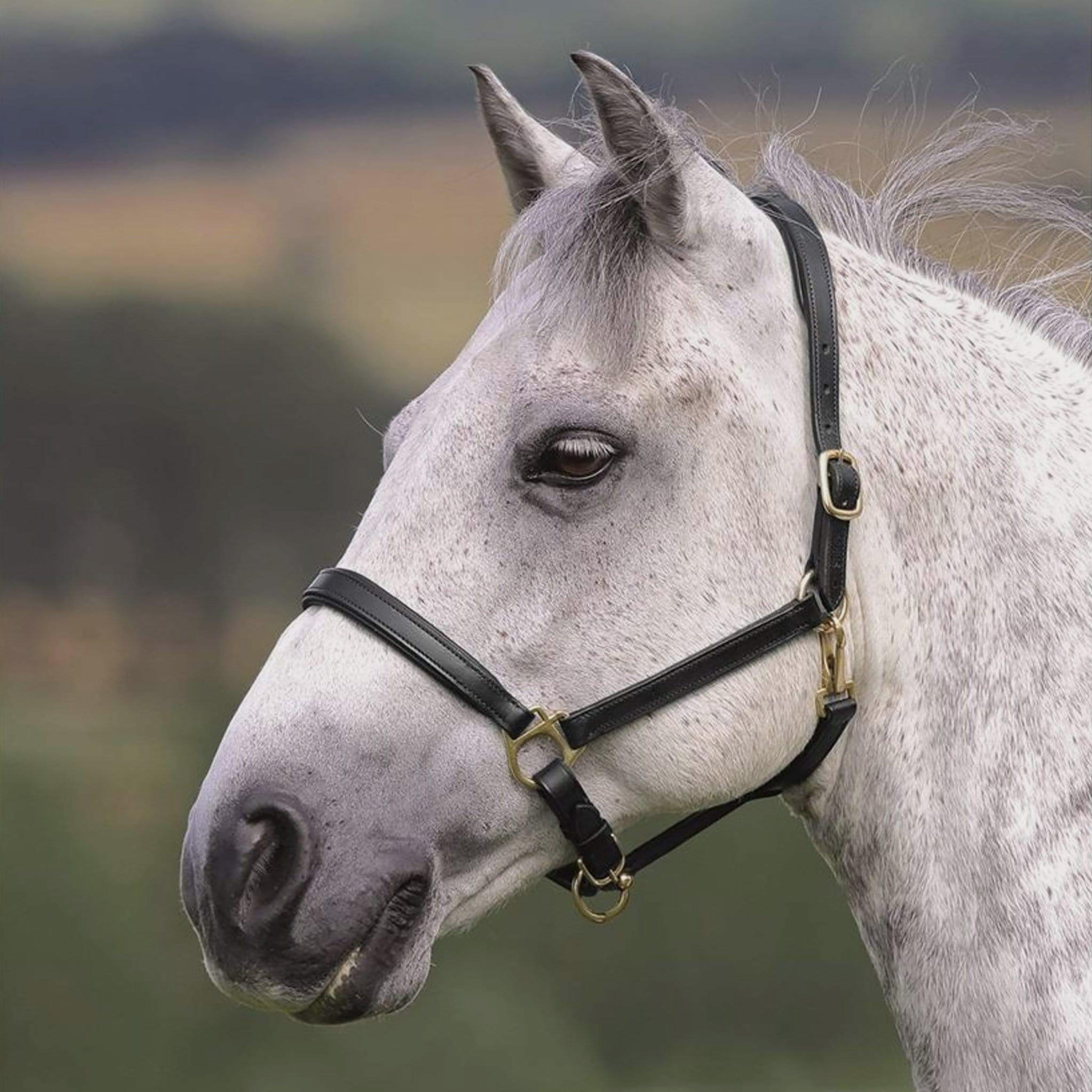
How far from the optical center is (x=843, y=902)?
4.25 m

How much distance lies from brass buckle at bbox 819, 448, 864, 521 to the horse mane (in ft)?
0.86

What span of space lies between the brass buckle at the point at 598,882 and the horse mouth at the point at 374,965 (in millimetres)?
201

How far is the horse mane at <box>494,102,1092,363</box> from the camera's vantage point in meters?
1.52

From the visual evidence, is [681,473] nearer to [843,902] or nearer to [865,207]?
[865,207]

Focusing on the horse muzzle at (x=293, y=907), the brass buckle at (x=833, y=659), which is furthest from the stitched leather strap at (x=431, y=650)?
the brass buckle at (x=833, y=659)

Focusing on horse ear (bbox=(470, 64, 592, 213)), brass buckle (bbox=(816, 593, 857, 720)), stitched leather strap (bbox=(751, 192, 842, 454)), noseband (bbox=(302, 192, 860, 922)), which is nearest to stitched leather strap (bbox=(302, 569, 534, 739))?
noseband (bbox=(302, 192, 860, 922))

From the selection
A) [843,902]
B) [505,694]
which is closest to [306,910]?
[505,694]

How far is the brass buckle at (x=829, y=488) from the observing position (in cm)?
147

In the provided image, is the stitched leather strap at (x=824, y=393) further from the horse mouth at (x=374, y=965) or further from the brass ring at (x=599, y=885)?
the horse mouth at (x=374, y=965)

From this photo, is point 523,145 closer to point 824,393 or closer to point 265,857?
point 824,393

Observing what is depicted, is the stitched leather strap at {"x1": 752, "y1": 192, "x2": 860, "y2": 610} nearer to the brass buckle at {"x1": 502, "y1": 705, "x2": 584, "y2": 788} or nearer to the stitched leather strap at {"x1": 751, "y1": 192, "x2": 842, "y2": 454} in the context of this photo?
the stitched leather strap at {"x1": 751, "y1": 192, "x2": 842, "y2": 454}

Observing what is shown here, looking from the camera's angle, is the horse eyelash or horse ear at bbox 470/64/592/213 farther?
horse ear at bbox 470/64/592/213

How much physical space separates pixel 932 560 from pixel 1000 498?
12 centimetres

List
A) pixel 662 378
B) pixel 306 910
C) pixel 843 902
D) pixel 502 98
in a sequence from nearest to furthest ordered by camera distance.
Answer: pixel 306 910 < pixel 662 378 < pixel 502 98 < pixel 843 902
